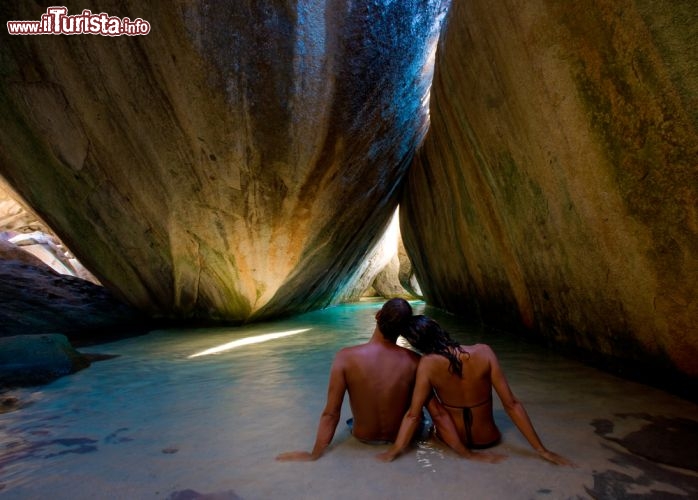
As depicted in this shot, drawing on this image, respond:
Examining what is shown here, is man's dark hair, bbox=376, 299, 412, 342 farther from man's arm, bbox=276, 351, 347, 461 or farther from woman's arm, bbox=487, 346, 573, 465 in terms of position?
woman's arm, bbox=487, 346, 573, 465

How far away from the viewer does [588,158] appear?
3.52 metres

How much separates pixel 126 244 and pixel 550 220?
7.44m

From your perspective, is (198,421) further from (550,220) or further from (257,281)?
→ (257,281)

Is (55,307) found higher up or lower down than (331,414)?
higher up

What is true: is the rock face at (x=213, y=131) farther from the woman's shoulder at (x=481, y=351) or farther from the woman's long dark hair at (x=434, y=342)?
the woman's shoulder at (x=481, y=351)

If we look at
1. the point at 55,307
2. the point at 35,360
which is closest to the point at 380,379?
the point at 35,360

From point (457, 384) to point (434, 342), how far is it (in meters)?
0.29

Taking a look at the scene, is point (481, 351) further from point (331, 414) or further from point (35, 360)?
point (35, 360)

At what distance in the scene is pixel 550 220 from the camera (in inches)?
174

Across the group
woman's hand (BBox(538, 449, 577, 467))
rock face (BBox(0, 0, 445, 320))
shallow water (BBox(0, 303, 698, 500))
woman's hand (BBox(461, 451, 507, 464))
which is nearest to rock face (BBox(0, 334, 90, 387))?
shallow water (BBox(0, 303, 698, 500))

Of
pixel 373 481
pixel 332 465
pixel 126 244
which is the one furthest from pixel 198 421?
pixel 126 244

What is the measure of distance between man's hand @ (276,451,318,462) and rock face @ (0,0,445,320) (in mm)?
5136

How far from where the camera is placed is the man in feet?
8.42

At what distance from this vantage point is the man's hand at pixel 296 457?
257 cm
